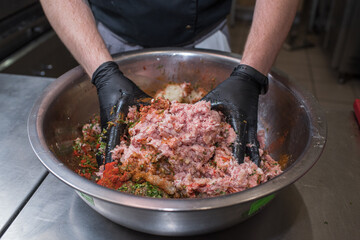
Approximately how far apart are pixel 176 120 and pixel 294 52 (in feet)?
14.2

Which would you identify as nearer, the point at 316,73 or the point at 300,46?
the point at 316,73

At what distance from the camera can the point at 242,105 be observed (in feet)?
4.23

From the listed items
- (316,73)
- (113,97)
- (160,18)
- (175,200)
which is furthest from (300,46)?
(175,200)

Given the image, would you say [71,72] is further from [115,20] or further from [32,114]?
[115,20]

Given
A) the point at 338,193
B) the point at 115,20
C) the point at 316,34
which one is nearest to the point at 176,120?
the point at 338,193

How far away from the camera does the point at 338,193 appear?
4.10 feet

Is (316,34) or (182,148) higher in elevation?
(182,148)

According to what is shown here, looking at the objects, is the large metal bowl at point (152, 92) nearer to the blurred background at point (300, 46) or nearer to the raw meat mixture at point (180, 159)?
the raw meat mixture at point (180, 159)

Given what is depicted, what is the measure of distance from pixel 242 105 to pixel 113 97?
537 mm

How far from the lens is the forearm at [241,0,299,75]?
4.73 feet

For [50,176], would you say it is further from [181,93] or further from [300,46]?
[300,46]

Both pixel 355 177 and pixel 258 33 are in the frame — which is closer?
pixel 355 177

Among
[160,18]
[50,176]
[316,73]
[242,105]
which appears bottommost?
[316,73]

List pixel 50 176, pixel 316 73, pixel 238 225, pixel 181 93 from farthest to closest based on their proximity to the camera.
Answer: pixel 316 73
pixel 181 93
pixel 50 176
pixel 238 225
